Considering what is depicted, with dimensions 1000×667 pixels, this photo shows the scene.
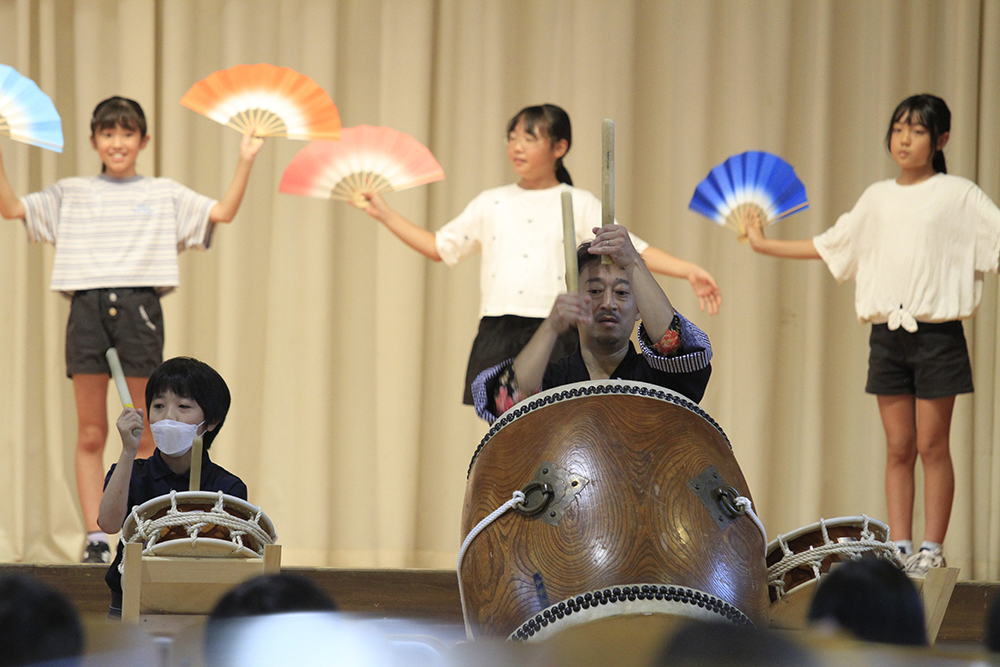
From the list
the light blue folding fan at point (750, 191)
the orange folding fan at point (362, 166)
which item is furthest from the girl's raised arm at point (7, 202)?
the light blue folding fan at point (750, 191)

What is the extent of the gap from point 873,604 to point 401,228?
9.33ft

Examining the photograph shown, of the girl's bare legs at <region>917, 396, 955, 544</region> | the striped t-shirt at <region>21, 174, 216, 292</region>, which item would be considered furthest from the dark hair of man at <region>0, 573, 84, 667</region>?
the girl's bare legs at <region>917, 396, 955, 544</region>

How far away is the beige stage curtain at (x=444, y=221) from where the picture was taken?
389 centimetres

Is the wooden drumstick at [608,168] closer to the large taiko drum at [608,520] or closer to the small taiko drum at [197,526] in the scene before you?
the large taiko drum at [608,520]

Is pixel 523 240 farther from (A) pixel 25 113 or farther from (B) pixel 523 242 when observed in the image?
(A) pixel 25 113

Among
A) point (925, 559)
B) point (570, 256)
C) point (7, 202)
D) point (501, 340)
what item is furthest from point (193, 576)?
point (925, 559)

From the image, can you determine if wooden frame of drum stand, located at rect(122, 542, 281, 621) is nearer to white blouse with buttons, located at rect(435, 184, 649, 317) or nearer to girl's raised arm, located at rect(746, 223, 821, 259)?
white blouse with buttons, located at rect(435, 184, 649, 317)

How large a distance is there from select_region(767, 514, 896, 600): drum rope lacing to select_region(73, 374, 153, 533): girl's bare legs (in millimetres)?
2306

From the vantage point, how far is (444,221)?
4062 millimetres

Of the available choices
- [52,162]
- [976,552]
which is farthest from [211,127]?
[976,552]

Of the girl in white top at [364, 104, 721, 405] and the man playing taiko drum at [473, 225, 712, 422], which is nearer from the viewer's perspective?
the man playing taiko drum at [473, 225, 712, 422]

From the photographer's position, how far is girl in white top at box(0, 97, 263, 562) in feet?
10.8

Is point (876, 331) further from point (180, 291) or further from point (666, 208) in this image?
point (180, 291)

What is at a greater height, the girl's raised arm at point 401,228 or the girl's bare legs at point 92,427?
the girl's raised arm at point 401,228
